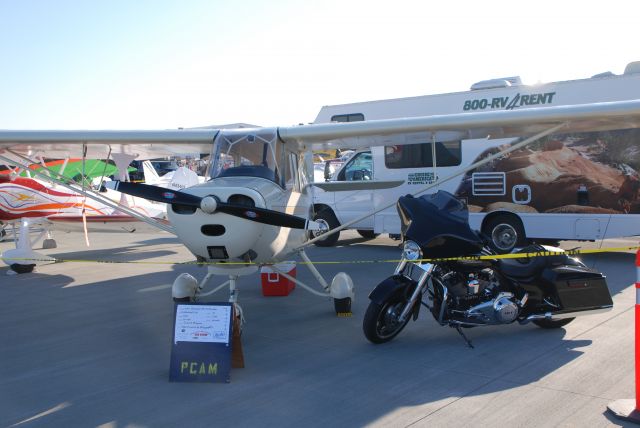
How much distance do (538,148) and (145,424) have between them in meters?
8.53

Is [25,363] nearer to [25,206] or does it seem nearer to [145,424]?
[145,424]

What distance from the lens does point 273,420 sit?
3779 mm

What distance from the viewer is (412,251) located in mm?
5297

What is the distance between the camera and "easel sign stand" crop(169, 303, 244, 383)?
15.0 ft

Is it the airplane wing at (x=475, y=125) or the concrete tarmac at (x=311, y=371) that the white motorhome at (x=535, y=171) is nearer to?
the airplane wing at (x=475, y=125)

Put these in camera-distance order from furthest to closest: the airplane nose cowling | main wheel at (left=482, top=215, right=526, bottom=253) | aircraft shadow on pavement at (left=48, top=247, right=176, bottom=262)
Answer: aircraft shadow on pavement at (left=48, top=247, right=176, bottom=262)
main wheel at (left=482, top=215, right=526, bottom=253)
the airplane nose cowling

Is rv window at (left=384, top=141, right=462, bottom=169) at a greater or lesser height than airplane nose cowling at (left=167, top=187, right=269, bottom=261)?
greater

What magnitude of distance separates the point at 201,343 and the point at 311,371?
0.94m

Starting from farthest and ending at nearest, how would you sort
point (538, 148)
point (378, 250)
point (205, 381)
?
point (378, 250) → point (538, 148) → point (205, 381)

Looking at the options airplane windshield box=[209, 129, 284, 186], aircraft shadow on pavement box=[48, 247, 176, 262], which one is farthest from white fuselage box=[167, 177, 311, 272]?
aircraft shadow on pavement box=[48, 247, 176, 262]

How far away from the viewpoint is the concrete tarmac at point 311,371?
3855mm

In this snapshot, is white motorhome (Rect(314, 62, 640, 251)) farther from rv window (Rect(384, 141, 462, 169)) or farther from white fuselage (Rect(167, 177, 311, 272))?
white fuselage (Rect(167, 177, 311, 272))

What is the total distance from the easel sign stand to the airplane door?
7.82m

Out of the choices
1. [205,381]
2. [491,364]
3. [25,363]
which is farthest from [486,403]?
[25,363]
